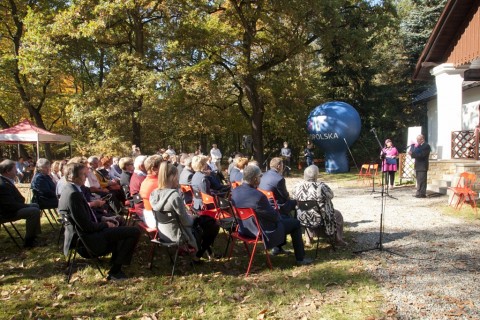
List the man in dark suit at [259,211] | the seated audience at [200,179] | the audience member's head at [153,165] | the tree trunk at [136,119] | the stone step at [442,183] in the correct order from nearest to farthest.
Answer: the man in dark suit at [259,211] → the audience member's head at [153,165] → the seated audience at [200,179] → the stone step at [442,183] → the tree trunk at [136,119]

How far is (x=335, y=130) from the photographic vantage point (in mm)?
20328

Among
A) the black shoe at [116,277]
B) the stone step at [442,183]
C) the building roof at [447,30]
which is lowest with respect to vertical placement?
the black shoe at [116,277]

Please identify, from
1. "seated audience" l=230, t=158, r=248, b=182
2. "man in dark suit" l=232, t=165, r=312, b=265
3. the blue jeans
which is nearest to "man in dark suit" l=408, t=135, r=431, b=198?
"seated audience" l=230, t=158, r=248, b=182

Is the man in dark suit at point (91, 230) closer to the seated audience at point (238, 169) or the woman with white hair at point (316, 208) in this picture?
the woman with white hair at point (316, 208)

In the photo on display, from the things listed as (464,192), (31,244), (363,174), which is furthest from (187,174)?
(363,174)

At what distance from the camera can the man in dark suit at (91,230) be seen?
4.62 metres

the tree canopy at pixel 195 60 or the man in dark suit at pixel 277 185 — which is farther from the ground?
the tree canopy at pixel 195 60

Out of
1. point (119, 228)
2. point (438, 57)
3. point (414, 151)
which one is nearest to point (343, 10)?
point (438, 57)

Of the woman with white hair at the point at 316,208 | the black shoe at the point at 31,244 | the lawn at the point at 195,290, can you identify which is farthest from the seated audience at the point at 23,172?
the woman with white hair at the point at 316,208

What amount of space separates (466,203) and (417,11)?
20650 millimetres

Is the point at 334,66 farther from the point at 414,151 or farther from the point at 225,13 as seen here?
the point at 414,151

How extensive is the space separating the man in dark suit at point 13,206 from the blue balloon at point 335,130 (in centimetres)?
1632

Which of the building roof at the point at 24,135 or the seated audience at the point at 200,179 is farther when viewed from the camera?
the building roof at the point at 24,135

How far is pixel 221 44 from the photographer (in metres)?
20.0
